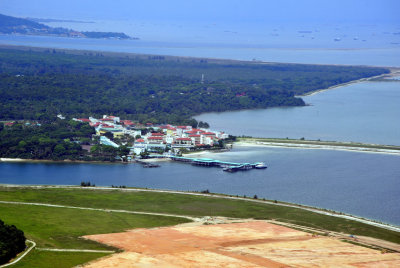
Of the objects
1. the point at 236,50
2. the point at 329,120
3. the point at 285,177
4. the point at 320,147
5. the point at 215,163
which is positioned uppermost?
the point at 236,50

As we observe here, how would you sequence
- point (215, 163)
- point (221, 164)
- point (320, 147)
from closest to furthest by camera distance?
1. point (221, 164)
2. point (215, 163)
3. point (320, 147)

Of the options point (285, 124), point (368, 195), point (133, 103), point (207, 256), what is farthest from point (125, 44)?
point (207, 256)

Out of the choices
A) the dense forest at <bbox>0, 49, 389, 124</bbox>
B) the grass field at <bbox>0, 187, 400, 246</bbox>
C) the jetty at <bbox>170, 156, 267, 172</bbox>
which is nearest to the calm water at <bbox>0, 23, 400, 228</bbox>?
the jetty at <bbox>170, 156, 267, 172</bbox>

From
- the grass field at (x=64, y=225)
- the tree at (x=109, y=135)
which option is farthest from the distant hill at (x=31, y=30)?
the grass field at (x=64, y=225)

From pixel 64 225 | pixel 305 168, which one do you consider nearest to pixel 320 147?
pixel 305 168

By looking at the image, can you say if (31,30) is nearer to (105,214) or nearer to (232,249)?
(105,214)

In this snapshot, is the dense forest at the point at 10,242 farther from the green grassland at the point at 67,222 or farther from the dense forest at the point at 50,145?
the dense forest at the point at 50,145
